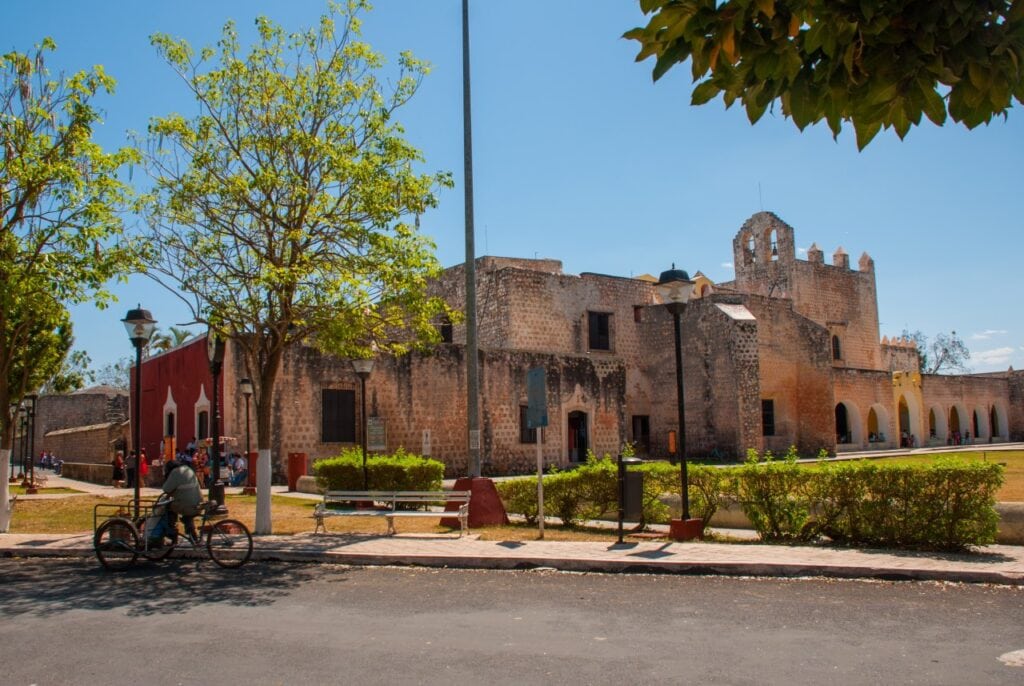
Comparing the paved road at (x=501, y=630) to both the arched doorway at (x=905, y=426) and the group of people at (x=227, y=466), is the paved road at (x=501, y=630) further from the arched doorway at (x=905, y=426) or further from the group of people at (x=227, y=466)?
the arched doorway at (x=905, y=426)

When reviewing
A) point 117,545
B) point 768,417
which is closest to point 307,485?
point 117,545

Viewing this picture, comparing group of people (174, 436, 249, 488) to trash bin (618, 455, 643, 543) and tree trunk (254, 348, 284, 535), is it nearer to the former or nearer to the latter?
tree trunk (254, 348, 284, 535)

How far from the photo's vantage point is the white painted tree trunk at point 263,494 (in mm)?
11727

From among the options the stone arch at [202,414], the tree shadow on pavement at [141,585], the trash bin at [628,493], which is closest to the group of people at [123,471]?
the stone arch at [202,414]

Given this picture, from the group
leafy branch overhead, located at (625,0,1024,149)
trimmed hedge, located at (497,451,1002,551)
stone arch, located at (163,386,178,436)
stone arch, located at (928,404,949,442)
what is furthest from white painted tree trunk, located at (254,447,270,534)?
stone arch, located at (928,404,949,442)

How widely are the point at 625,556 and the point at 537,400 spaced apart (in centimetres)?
273

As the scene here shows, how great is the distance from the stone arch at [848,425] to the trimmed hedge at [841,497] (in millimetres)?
31561

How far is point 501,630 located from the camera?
616 centimetres

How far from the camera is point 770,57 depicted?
2748 mm

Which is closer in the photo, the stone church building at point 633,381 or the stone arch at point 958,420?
Answer: the stone church building at point 633,381

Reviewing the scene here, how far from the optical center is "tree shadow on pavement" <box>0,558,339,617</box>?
23.9 feet

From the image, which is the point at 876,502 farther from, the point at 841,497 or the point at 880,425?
the point at 880,425

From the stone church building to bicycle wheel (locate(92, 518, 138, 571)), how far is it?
465 inches

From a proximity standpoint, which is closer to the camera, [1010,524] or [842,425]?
[1010,524]
